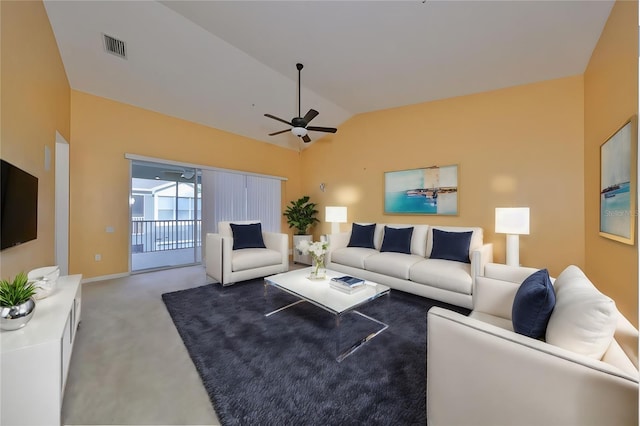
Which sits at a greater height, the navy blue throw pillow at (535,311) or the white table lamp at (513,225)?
the white table lamp at (513,225)

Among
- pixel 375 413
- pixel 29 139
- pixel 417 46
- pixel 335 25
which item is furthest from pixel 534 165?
pixel 29 139

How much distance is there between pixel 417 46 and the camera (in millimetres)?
2812

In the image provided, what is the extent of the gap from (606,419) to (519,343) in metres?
0.26

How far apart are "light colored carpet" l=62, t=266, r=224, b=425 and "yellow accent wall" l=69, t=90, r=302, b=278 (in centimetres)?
129

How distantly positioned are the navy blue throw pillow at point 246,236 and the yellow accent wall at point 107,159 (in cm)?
183

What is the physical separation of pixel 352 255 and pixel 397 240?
2.39ft

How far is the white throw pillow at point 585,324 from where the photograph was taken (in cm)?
91

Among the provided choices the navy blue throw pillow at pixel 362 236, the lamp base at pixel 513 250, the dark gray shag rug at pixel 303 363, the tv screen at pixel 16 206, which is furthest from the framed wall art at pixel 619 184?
the tv screen at pixel 16 206

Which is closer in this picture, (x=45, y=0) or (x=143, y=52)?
(x=45, y=0)

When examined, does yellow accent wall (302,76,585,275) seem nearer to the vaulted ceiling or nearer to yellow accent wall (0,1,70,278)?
the vaulted ceiling

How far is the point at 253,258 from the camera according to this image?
3609 millimetres

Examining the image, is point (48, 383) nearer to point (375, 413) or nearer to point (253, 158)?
point (375, 413)

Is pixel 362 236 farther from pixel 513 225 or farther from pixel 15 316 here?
pixel 15 316

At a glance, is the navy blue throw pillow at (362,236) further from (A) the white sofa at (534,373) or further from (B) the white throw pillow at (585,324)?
(B) the white throw pillow at (585,324)
